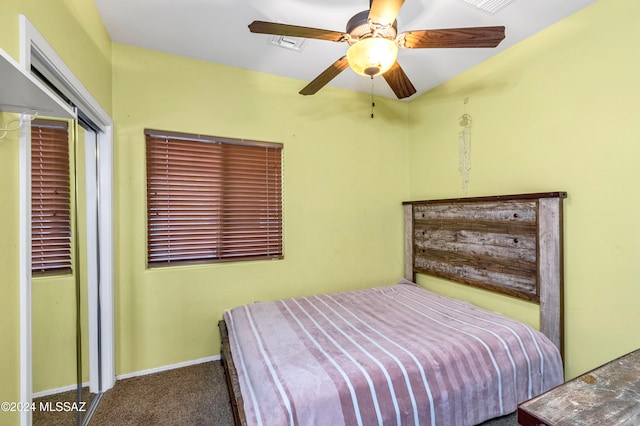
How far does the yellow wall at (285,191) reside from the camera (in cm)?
236

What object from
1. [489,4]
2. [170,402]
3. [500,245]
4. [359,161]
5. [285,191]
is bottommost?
[170,402]

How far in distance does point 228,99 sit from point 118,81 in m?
0.86

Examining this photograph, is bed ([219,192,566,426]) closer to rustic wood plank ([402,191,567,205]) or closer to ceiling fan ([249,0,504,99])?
rustic wood plank ([402,191,567,205])

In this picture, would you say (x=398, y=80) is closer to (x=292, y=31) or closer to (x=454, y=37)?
(x=454, y=37)

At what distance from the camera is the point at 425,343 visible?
173 cm

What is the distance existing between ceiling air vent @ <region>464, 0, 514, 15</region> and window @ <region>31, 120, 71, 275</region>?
2.60 m

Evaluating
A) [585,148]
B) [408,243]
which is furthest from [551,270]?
[408,243]

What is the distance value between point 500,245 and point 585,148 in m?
0.90

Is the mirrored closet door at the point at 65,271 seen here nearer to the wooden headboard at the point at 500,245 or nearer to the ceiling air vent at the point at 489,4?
the ceiling air vent at the point at 489,4

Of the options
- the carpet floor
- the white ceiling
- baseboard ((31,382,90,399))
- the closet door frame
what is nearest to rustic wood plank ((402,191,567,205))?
the white ceiling

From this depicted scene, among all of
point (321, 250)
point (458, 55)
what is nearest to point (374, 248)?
point (321, 250)

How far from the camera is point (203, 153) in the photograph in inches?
102

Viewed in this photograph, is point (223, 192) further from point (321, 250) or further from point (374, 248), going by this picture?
point (374, 248)

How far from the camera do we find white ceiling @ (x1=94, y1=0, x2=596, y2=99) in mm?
1907
